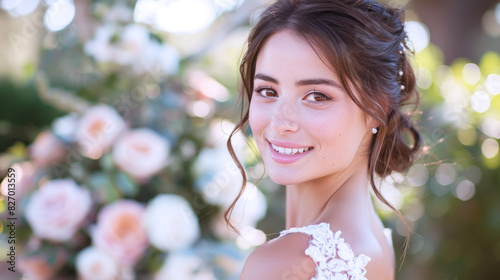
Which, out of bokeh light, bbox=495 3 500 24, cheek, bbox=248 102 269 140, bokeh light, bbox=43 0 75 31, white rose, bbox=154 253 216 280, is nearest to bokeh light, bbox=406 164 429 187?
white rose, bbox=154 253 216 280

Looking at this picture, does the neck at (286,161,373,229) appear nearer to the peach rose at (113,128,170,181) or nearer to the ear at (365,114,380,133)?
the ear at (365,114,380,133)

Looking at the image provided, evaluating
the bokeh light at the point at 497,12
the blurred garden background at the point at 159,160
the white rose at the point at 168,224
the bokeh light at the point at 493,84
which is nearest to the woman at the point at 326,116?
the blurred garden background at the point at 159,160

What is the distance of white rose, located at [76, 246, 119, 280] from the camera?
7.33 ft

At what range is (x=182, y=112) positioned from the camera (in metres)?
2.57

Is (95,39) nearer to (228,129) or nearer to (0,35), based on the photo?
(228,129)

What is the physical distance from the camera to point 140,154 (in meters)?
2.36

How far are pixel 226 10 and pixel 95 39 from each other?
0.81m

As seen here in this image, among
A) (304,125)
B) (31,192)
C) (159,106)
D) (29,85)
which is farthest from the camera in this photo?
(29,85)

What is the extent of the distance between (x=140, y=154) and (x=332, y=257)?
4.43ft

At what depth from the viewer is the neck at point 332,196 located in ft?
4.53

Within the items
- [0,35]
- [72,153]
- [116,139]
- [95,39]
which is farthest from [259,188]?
[0,35]

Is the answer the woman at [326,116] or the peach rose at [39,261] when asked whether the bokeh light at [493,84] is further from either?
the peach rose at [39,261]

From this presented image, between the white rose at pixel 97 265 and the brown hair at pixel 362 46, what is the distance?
116cm

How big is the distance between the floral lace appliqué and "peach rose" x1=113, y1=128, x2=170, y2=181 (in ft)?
4.02
